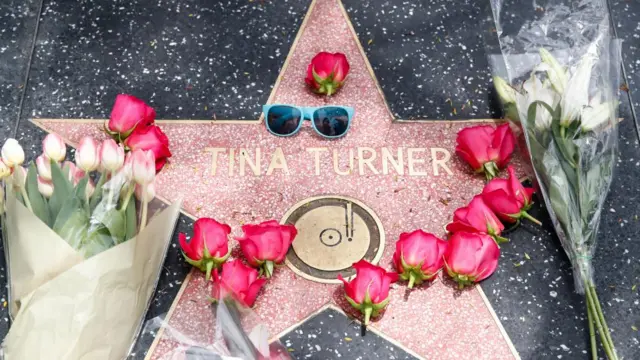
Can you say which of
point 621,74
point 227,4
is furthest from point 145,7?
point 621,74

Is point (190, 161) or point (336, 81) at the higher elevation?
point (336, 81)

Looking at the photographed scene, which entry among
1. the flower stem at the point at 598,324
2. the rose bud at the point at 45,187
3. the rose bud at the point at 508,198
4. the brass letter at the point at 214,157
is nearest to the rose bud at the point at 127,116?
the brass letter at the point at 214,157

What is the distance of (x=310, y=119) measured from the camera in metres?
1.82

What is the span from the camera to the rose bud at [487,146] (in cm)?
171

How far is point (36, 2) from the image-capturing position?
2.05 m

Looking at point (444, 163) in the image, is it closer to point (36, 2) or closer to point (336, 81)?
point (336, 81)

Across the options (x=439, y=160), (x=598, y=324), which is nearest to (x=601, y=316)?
(x=598, y=324)

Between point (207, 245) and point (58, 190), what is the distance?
0.28m

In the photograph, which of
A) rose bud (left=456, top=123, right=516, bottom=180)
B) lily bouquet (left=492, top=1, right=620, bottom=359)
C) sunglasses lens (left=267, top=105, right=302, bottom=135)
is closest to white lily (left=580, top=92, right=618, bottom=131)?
lily bouquet (left=492, top=1, right=620, bottom=359)

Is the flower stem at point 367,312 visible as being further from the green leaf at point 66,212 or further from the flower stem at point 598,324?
the green leaf at point 66,212

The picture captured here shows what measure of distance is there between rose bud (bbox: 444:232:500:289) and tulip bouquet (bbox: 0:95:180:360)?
523 millimetres

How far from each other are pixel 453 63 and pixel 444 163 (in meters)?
0.30

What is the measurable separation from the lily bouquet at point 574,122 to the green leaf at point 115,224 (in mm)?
806

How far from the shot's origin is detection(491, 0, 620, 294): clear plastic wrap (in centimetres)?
163
